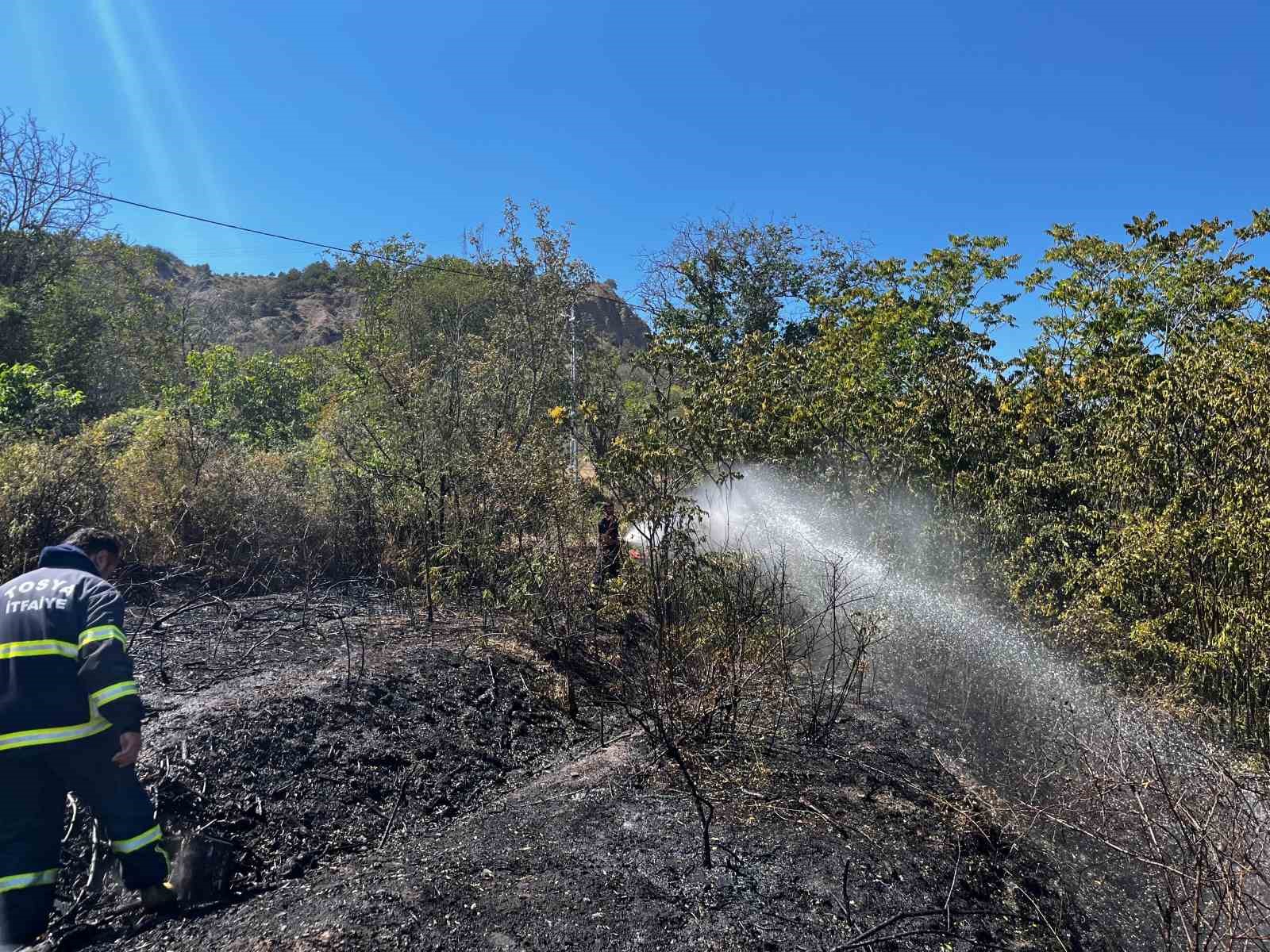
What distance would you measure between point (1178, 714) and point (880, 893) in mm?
3241

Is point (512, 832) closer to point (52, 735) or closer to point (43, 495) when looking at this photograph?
point (52, 735)

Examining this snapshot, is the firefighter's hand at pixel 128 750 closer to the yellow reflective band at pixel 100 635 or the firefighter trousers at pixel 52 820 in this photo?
the firefighter trousers at pixel 52 820

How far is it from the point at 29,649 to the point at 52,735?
38 cm

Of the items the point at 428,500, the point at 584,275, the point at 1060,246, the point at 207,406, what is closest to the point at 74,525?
the point at 428,500

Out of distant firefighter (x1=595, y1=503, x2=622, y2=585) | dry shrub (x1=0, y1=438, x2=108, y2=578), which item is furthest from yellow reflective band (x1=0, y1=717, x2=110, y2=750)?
dry shrub (x1=0, y1=438, x2=108, y2=578)

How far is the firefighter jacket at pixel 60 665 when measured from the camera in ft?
10.6

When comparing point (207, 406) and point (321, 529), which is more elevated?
point (207, 406)

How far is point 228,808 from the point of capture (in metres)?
4.15

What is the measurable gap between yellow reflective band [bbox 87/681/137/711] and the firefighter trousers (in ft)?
0.52

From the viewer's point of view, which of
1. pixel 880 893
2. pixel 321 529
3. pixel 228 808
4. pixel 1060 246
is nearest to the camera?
pixel 880 893

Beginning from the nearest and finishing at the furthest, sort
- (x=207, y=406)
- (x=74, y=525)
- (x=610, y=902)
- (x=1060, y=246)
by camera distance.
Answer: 1. (x=610, y=902)
2. (x=74, y=525)
3. (x=1060, y=246)
4. (x=207, y=406)

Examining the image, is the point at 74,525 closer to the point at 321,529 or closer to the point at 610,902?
the point at 321,529

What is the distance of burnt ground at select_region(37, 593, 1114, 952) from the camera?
11.0 feet

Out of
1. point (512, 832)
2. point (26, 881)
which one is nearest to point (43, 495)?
point (26, 881)
